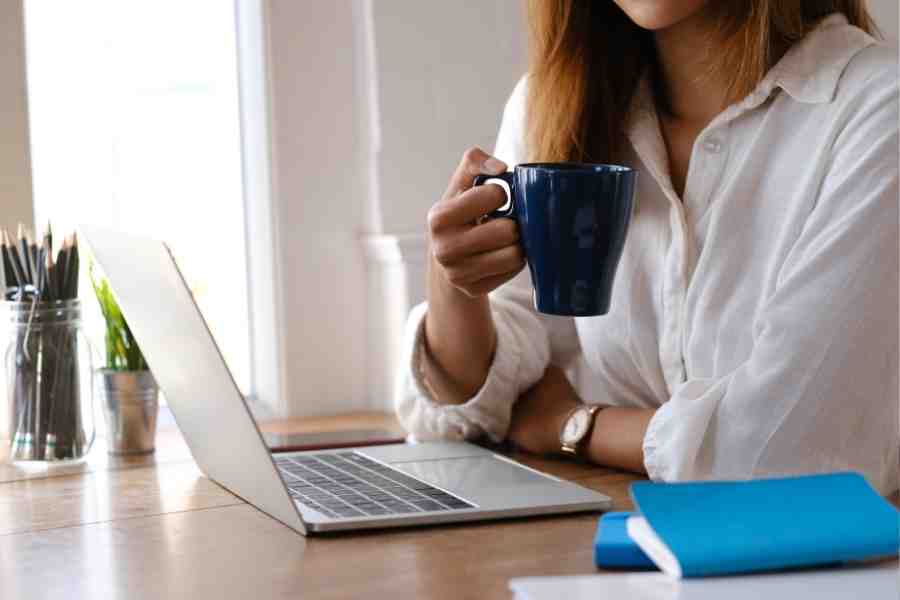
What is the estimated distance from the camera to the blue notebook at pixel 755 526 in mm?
708

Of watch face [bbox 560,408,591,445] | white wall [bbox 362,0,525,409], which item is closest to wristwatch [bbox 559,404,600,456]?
watch face [bbox 560,408,591,445]

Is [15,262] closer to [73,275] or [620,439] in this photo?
[73,275]

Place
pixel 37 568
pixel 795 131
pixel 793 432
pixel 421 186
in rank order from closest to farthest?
pixel 37 568 < pixel 793 432 < pixel 795 131 < pixel 421 186

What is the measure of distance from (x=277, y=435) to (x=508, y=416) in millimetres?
312

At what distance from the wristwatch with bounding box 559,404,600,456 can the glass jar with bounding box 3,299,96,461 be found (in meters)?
0.50

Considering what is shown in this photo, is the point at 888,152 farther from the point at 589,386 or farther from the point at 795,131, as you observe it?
the point at 589,386

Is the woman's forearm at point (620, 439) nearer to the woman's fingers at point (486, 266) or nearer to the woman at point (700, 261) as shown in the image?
the woman at point (700, 261)

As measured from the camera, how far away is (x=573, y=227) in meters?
0.93

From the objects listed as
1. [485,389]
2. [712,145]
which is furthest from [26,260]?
[712,145]

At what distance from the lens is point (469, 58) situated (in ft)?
6.38

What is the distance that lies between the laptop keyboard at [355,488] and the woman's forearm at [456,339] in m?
0.17

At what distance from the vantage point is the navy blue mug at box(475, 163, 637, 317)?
92cm

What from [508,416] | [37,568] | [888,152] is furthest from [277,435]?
[888,152]

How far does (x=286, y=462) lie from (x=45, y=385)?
12.5 inches
